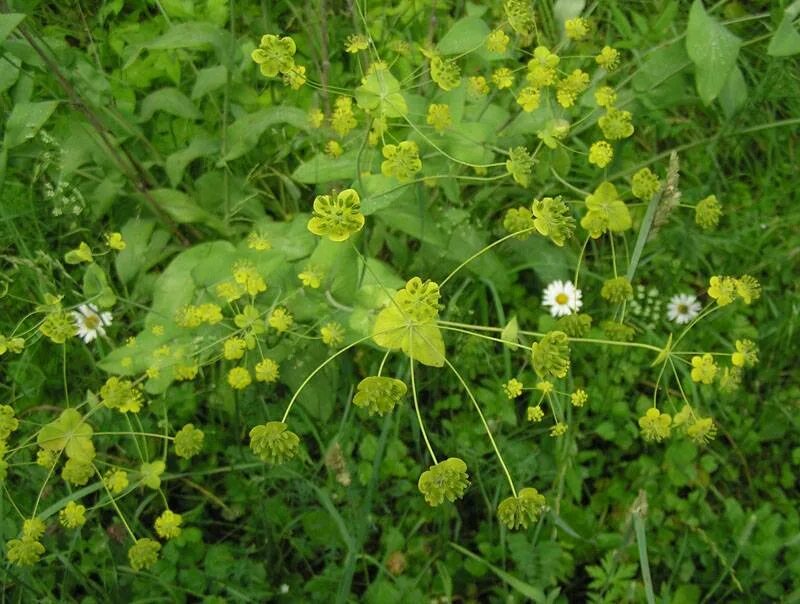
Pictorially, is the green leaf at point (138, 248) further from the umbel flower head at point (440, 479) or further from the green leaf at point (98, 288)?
the umbel flower head at point (440, 479)

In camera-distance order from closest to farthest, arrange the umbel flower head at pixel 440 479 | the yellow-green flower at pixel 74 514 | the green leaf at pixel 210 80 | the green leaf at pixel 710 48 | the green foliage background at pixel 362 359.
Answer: the umbel flower head at pixel 440 479, the yellow-green flower at pixel 74 514, the green leaf at pixel 710 48, the green foliage background at pixel 362 359, the green leaf at pixel 210 80

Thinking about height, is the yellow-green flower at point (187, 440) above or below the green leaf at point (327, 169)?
below

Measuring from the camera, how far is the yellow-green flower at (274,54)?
1307 millimetres

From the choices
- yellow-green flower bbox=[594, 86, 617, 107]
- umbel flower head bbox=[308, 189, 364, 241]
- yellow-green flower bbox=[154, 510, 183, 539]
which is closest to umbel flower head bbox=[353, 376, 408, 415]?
umbel flower head bbox=[308, 189, 364, 241]

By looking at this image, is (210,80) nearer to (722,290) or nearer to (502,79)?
(502,79)

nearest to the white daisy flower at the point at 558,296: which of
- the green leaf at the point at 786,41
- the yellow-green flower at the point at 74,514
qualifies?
the green leaf at the point at 786,41

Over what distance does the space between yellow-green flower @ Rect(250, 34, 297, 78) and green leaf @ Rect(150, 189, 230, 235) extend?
0.54 meters

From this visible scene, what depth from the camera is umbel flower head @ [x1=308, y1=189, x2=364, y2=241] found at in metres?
1.12

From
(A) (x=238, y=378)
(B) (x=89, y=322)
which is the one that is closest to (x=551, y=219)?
(A) (x=238, y=378)

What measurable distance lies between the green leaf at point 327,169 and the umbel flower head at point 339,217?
18.9 inches

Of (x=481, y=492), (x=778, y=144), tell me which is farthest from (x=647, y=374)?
(x=778, y=144)

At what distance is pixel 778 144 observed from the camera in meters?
2.21

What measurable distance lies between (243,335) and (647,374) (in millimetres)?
1037

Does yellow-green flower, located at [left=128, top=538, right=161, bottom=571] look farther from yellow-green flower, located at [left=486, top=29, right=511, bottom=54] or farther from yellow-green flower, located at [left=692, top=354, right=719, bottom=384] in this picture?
yellow-green flower, located at [left=486, top=29, right=511, bottom=54]
